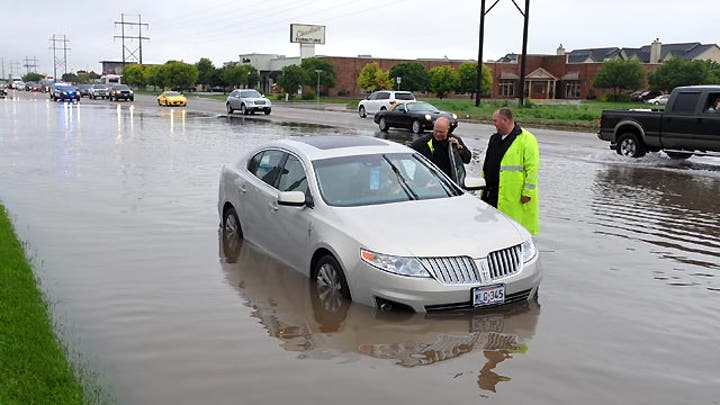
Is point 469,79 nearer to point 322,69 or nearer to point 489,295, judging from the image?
point 322,69

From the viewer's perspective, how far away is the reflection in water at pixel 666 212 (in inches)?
384

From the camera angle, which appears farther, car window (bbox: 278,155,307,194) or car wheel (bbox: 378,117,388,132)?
car wheel (bbox: 378,117,388,132)

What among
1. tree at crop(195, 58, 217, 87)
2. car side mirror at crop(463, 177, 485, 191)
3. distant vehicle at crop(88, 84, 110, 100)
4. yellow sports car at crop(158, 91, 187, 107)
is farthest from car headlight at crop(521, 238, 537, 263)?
tree at crop(195, 58, 217, 87)

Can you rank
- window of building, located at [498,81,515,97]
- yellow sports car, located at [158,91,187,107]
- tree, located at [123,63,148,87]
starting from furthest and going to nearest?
1. tree, located at [123,63,148,87]
2. window of building, located at [498,81,515,97]
3. yellow sports car, located at [158,91,187,107]

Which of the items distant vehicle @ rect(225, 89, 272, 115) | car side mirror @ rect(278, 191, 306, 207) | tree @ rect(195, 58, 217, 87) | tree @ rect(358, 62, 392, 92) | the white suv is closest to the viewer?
car side mirror @ rect(278, 191, 306, 207)

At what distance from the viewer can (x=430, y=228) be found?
6.77 m

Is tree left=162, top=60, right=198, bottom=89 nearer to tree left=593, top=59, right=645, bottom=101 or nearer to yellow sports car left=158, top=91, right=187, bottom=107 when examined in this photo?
yellow sports car left=158, top=91, right=187, bottom=107

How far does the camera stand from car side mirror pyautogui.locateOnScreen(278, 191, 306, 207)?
7441 mm

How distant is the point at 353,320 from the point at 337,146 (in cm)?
234

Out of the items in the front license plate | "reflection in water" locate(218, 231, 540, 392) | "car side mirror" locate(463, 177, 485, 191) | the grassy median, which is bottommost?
"reflection in water" locate(218, 231, 540, 392)

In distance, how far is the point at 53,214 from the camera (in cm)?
1148

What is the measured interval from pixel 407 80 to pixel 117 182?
223 ft

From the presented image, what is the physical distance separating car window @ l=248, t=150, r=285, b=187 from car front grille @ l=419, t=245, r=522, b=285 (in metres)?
2.71

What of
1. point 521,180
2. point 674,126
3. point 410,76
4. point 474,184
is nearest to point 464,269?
point 474,184
